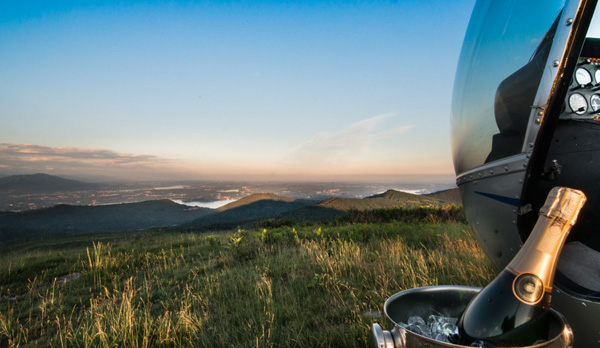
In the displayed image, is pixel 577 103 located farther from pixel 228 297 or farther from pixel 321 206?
pixel 321 206

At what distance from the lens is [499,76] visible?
6.15 ft

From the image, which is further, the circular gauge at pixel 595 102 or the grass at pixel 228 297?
the grass at pixel 228 297

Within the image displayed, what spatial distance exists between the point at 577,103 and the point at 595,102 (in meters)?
0.11

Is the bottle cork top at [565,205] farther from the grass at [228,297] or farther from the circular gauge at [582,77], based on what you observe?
the grass at [228,297]

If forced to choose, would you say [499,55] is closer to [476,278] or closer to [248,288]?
[476,278]

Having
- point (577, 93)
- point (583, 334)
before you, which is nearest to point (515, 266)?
point (583, 334)

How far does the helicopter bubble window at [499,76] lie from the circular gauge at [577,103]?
0.26m

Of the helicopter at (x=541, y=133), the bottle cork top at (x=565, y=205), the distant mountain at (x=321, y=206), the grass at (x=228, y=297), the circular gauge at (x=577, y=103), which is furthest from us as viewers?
the distant mountain at (x=321, y=206)

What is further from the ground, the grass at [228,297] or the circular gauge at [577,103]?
the circular gauge at [577,103]

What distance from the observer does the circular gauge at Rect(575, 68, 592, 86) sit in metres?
1.62

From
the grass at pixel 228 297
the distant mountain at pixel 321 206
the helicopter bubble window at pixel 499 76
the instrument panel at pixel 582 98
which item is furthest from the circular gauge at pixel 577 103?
the distant mountain at pixel 321 206

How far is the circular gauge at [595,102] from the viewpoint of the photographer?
5.36 ft

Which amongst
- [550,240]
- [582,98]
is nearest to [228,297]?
[550,240]

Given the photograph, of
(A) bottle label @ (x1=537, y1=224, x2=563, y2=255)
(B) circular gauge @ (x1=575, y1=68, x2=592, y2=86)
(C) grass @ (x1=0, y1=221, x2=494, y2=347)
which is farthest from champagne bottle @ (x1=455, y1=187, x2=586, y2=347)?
(C) grass @ (x1=0, y1=221, x2=494, y2=347)
